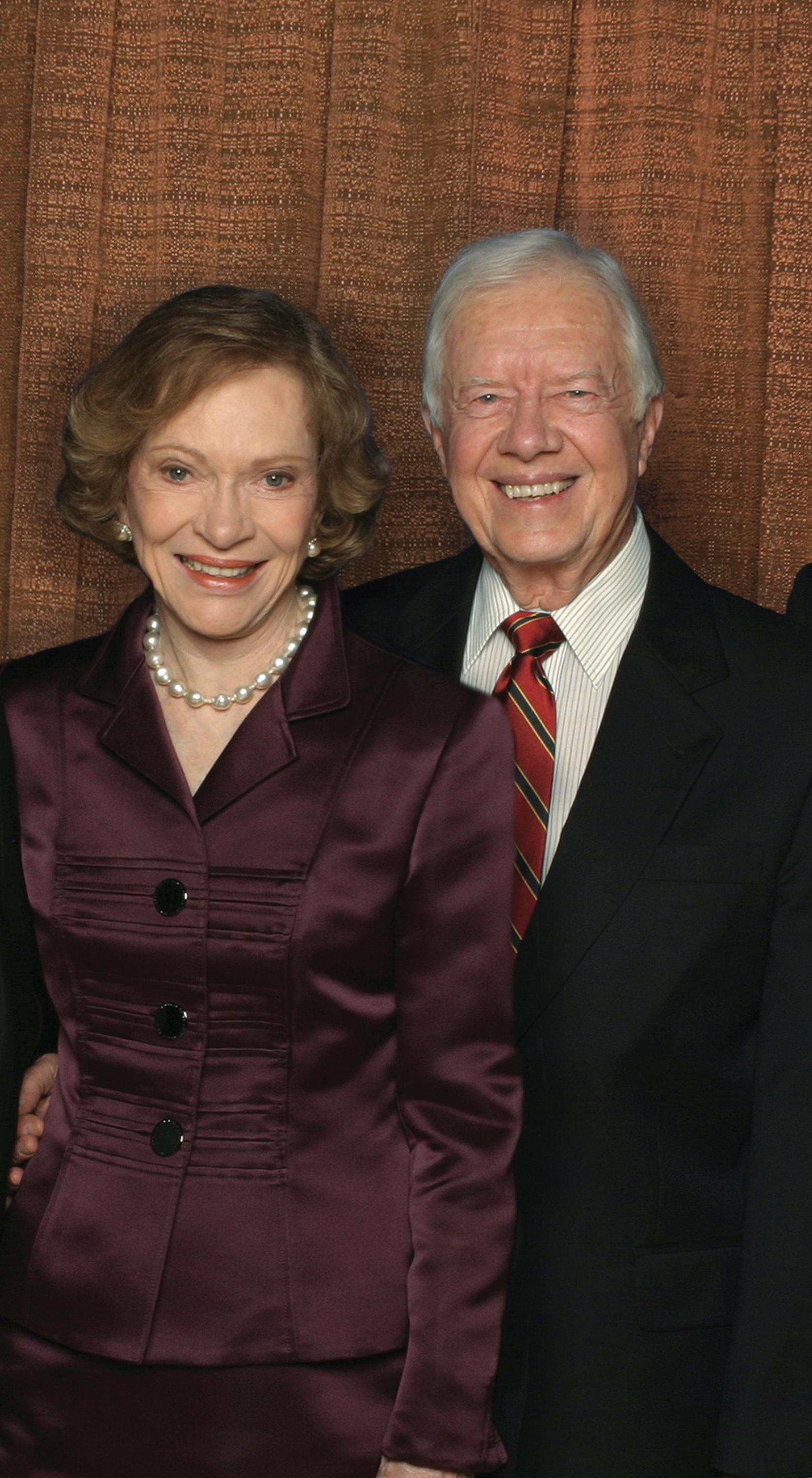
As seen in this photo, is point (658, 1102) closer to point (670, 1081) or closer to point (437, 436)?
point (670, 1081)

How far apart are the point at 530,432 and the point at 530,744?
329mm

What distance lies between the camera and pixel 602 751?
162 centimetres

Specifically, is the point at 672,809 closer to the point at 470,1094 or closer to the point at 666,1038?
the point at 666,1038

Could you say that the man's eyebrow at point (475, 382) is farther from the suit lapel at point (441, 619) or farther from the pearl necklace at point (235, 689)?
the pearl necklace at point (235, 689)

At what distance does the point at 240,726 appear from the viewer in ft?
4.85

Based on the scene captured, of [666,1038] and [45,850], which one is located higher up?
[45,850]

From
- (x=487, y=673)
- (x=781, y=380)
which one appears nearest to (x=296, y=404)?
(x=487, y=673)

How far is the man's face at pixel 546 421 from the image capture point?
5.64ft

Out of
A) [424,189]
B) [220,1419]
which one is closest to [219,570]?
[220,1419]

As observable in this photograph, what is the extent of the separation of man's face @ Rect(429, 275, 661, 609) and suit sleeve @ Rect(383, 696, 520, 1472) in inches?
17.4

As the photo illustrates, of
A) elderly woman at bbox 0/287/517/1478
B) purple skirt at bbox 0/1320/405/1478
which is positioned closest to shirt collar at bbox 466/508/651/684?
elderly woman at bbox 0/287/517/1478

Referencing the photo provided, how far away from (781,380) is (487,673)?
0.69m

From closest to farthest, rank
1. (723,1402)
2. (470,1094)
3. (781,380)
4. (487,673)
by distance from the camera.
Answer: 1. (470,1094)
2. (723,1402)
3. (487,673)
4. (781,380)

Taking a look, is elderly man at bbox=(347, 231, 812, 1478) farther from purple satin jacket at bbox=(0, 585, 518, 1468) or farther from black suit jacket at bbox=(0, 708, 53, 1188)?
black suit jacket at bbox=(0, 708, 53, 1188)
